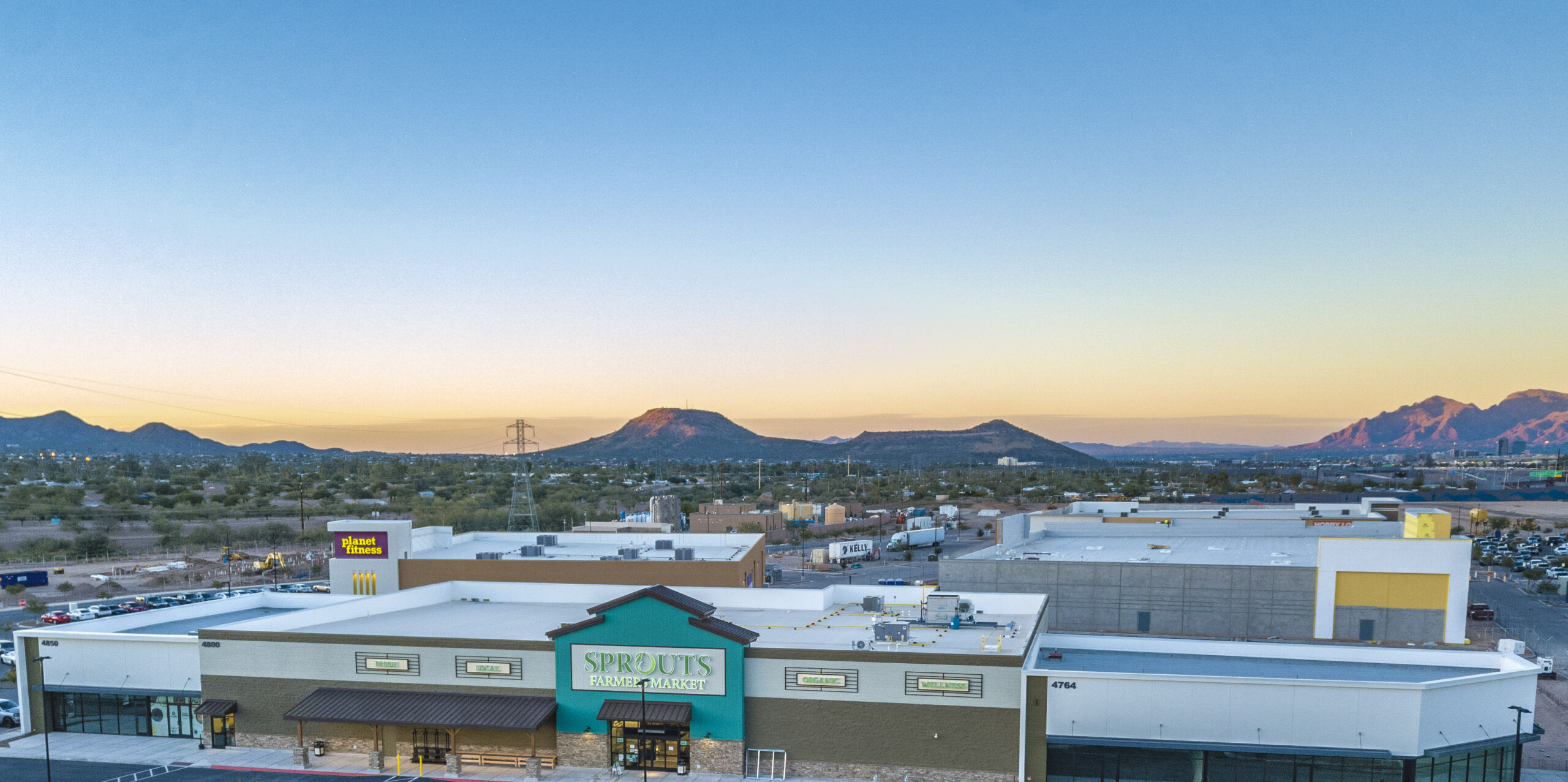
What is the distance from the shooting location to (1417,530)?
55469mm

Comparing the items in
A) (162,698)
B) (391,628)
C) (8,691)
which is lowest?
(8,691)

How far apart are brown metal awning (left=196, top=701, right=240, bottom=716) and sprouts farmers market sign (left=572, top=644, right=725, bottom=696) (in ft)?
51.1

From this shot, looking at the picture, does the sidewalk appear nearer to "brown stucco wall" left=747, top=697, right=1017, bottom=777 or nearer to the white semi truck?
"brown stucco wall" left=747, top=697, right=1017, bottom=777

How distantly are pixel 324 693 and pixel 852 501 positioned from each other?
16144 cm

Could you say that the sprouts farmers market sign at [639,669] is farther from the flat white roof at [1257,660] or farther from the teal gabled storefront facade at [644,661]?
the flat white roof at [1257,660]

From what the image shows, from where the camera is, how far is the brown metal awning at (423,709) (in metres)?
35.0

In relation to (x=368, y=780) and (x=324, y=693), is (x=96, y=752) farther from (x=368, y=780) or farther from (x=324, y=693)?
(x=368, y=780)

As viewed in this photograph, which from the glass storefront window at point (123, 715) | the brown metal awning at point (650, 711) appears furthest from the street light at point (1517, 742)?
the glass storefront window at point (123, 715)

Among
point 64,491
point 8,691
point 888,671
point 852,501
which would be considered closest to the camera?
point 888,671

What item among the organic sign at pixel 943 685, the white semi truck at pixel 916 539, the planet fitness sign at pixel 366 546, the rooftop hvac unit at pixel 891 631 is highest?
the rooftop hvac unit at pixel 891 631

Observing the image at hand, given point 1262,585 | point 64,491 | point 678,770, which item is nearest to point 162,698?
point 678,770

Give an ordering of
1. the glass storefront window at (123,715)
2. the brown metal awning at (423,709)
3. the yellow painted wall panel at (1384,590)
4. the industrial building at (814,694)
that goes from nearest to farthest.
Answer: the industrial building at (814,694) → the brown metal awning at (423,709) → the glass storefront window at (123,715) → the yellow painted wall panel at (1384,590)

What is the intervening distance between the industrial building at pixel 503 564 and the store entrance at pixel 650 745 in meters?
18.8

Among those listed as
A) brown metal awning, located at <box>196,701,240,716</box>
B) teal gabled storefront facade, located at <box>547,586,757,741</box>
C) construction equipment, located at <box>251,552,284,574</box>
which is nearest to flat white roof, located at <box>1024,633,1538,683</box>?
teal gabled storefront facade, located at <box>547,586,757,741</box>
